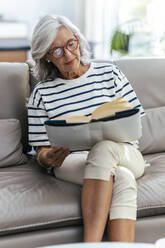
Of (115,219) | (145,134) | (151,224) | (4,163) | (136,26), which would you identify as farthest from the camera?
Answer: (136,26)

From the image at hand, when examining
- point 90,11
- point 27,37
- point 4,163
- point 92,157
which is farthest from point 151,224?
point 27,37

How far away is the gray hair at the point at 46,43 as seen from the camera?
1995mm

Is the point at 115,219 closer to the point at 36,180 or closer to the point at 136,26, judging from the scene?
the point at 36,180

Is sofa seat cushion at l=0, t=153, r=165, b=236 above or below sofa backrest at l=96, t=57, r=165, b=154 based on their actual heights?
below

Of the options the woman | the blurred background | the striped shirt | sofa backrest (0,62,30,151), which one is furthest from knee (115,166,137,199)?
the blurred background

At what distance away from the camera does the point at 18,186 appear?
1.89 metres

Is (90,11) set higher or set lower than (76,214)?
higher

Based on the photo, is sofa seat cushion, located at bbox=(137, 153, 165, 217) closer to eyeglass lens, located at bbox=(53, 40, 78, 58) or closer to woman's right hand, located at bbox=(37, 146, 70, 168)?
woman's right hand, located at bbox=(37, 146, 70, 168)

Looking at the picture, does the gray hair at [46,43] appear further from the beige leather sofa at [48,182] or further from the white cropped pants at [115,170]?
the white cropped pants at [115,170]

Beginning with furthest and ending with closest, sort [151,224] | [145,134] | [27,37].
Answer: [27,37]
[145,134]
[151,224]

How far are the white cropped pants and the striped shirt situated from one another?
221 millimetres

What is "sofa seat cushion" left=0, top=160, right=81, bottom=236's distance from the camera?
1.73 metres

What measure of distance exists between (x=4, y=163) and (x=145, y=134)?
69 cm

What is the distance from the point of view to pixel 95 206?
5.56 feet
